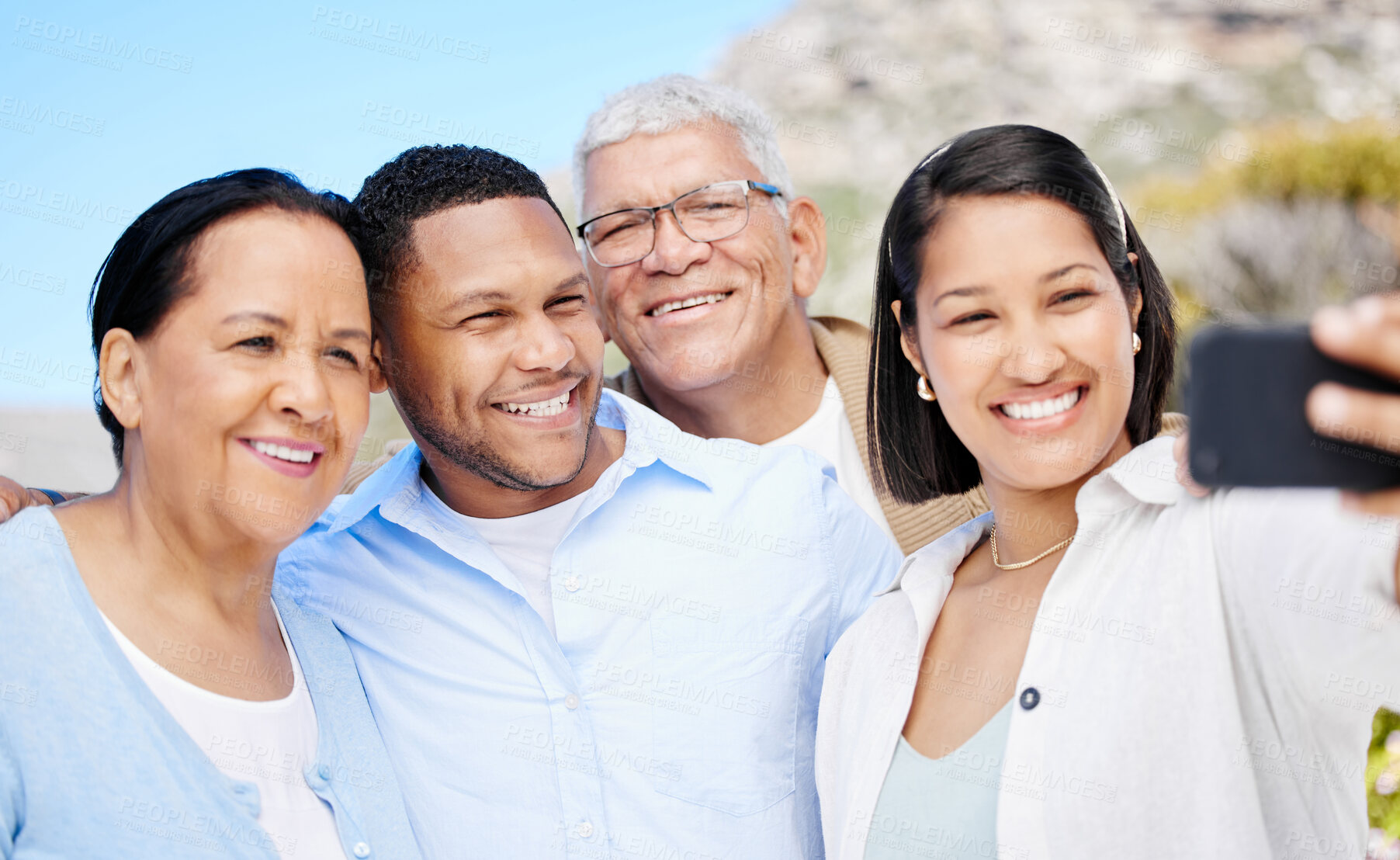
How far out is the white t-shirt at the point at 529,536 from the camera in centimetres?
276

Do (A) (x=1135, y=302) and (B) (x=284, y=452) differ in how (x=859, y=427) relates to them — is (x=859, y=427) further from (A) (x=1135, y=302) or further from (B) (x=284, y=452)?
(B) (x=284, y=452)

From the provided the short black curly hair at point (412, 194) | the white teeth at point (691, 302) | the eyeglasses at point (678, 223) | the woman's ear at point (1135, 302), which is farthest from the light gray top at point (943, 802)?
the eyeglasses at point (678, 223)

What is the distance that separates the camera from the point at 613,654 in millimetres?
2596

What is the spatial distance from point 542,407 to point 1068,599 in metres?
1.43

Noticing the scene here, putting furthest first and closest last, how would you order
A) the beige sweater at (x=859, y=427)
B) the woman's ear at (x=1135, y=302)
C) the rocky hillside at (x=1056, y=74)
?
the rocky hillside at (x=1056, y=74) → the beige sweater at (x=859, y=427) → the woman's ear at (x=1135, y=302)

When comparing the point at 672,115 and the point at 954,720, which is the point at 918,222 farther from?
the point at 672,115

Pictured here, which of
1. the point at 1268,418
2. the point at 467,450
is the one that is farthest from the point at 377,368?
the point at 1268,418

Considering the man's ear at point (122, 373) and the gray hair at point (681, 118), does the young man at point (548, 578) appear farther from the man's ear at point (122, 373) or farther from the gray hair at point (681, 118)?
the gray hair at point (681, 118)

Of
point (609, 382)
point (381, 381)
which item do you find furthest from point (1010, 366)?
point (609, 382)

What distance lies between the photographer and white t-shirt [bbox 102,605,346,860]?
1.98 metres

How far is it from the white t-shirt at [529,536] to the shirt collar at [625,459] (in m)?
0.17

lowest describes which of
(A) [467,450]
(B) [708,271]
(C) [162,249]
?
(A) [467,450]

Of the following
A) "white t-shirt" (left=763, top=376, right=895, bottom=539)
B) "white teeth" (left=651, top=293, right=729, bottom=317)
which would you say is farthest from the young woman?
"white teeth" (left=651, top=293, right=729, bottom=317)

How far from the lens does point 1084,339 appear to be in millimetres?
2057
